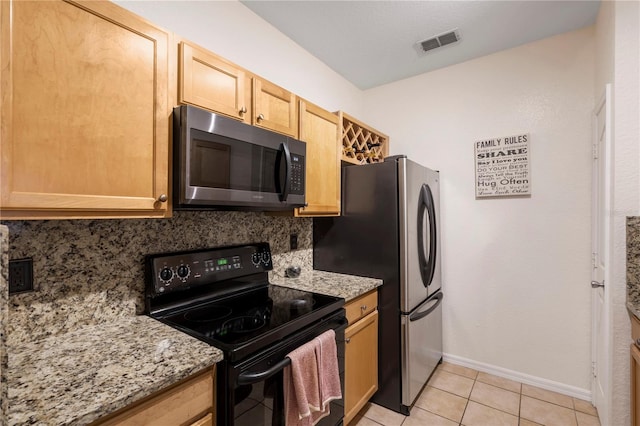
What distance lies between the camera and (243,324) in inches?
51.4

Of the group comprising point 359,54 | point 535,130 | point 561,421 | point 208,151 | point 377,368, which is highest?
point 359,54

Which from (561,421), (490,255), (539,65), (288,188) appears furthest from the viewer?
(490,255)

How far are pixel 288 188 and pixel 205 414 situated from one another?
1.02 metres

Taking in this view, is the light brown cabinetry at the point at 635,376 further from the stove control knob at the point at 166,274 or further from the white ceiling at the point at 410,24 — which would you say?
the stove control knob at the point at 166,274

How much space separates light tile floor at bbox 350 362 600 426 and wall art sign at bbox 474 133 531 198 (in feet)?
4.95

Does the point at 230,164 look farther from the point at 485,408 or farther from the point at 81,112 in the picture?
the point at 485,408

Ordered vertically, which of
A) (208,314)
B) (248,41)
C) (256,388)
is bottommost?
(256,388)

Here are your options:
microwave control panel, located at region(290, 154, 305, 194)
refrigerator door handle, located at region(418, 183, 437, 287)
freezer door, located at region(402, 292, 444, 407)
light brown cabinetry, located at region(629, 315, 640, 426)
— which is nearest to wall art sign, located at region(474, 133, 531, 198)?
refrigerator door handle, located at region(418, 183, 437, 287)

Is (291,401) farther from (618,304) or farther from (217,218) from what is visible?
(618,304)

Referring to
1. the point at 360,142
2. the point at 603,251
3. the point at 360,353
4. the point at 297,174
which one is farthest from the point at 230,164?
the point at 603,251

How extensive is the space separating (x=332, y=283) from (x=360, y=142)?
129 centimetres

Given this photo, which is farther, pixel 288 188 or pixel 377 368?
pixel 377 368

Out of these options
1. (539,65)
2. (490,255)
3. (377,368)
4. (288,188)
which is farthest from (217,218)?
(539,65)

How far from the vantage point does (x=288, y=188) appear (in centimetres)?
159
